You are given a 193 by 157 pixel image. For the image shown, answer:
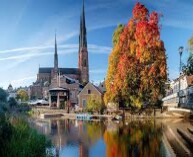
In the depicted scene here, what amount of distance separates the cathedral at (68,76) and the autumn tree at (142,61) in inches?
2644

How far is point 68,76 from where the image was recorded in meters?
154

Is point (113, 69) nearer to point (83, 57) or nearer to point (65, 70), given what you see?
point (83, 57)

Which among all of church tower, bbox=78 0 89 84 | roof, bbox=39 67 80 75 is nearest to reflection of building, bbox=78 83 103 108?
church tower, bbox=78 0 89 84

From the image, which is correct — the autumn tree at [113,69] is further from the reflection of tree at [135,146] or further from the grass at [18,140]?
the grass at [18,140]

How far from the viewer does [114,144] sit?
2675cm

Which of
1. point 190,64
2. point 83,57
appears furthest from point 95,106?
point 83,57

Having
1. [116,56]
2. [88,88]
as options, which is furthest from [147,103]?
[88,88]

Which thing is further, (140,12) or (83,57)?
(83,57)

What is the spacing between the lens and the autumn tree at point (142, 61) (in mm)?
45625

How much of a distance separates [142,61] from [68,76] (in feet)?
358

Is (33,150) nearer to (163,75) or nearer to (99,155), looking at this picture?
(99,155)

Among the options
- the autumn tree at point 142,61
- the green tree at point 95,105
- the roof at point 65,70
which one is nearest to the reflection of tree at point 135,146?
the autumn tree at point 142,61

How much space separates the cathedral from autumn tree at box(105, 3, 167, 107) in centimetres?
6717

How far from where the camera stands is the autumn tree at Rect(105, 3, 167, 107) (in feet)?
150
